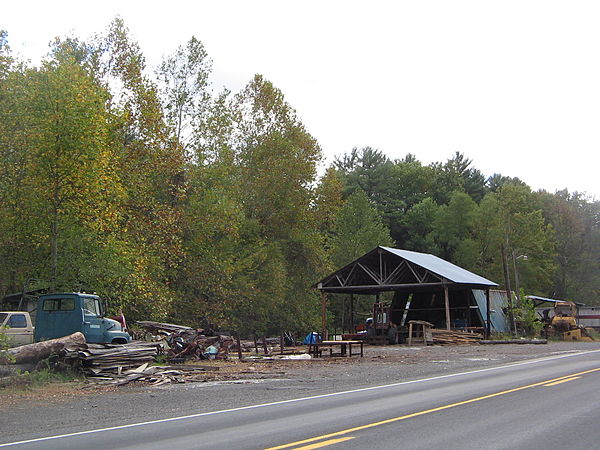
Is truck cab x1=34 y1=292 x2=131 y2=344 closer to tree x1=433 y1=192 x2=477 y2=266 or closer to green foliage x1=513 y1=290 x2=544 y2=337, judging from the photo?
green foliage x1=513 y1=290 x2=544 y2=337

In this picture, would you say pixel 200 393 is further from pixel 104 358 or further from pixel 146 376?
pixel 104 358

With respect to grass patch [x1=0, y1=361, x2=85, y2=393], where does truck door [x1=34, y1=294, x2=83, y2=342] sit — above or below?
above

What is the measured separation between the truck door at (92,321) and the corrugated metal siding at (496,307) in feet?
102

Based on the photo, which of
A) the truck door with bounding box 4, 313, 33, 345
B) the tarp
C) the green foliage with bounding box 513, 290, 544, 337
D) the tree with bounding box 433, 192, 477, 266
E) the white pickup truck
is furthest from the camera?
the tree with bounding box 433, 192, 477, 266

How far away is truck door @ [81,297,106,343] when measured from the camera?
69.8 ft

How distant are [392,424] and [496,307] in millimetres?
44369

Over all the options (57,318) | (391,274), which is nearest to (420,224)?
(391,274)

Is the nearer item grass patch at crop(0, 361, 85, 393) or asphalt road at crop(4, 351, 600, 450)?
asphalt road at crop(4, 351, 600, 450)

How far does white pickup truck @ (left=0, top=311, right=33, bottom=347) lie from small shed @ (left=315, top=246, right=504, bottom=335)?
22.0 metres

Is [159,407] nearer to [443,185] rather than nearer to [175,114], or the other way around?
[175,114]

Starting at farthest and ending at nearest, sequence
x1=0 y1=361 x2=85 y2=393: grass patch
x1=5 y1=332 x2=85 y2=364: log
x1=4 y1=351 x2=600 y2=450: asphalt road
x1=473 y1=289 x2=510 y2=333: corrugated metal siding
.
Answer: x1=473 y1=289 x2=510 y2=333: corrugated metal siding, x1=5 y1=332 x2=85 y2=364: log, x1=0 y1=361 x2=85 y2=393: grass patch, x1=4 y1=351 x2=600 y2=450: asphalt road

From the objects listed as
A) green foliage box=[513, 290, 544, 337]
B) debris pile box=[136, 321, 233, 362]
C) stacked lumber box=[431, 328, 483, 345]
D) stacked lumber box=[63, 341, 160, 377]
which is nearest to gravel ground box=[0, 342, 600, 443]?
debris pile box=[136, 321, 233, 362]

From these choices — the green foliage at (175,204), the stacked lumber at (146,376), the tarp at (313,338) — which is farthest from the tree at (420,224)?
the stacked lumber at (146,376)

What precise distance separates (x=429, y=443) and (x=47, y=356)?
14.4 m
